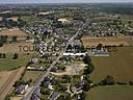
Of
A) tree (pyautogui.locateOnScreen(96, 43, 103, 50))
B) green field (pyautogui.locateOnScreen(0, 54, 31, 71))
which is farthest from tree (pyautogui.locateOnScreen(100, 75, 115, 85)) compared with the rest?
tree (pyautogui.locateOnScreen(96, 43, 103, 50))

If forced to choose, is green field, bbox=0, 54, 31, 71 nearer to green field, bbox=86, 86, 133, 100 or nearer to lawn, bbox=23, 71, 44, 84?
lawn, bbox=23, 71, 44, 84

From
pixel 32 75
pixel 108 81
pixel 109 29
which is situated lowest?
pixel 109 29

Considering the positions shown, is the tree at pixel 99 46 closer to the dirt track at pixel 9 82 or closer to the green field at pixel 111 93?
the dirt track at pixel 9 82

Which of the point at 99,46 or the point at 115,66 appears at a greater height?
the point at 115,66

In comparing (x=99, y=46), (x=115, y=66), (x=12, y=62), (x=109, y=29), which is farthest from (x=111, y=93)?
(x=109, y=29)

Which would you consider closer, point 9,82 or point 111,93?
point 111,93

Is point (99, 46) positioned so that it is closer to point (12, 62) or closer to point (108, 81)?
point (12, 62)
